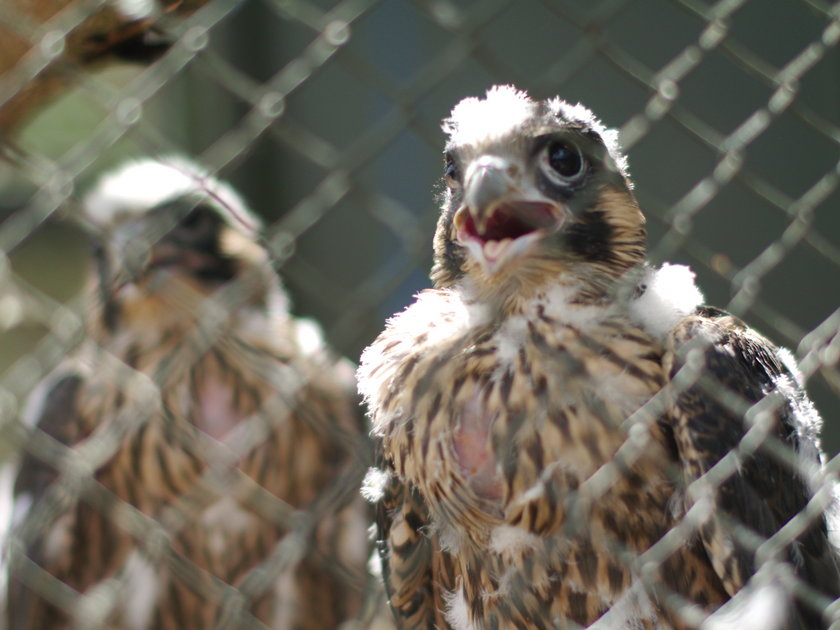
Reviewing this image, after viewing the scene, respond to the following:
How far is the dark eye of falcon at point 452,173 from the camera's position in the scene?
180cm

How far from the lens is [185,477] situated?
2627 mm

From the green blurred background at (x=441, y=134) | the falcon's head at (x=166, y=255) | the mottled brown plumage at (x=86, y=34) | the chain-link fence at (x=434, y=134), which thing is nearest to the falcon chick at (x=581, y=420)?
the mottled brown plumage at (x=86, y=34)

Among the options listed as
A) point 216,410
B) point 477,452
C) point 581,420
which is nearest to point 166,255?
point 216,410

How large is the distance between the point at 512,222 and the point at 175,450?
1.36 m

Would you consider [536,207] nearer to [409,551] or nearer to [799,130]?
[409,551]

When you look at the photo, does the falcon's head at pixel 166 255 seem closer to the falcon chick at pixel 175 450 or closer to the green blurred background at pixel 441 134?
the falcon chick at pixel 175 450

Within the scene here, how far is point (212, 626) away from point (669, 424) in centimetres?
156

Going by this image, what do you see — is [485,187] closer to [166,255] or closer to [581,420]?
[581,420]

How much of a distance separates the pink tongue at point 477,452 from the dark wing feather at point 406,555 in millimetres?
193

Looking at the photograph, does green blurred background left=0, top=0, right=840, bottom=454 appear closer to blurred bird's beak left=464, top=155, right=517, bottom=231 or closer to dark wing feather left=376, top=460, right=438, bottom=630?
dark wing feather left=376, top=460, right=438, bottom=630

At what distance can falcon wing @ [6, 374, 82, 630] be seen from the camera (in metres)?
2.61

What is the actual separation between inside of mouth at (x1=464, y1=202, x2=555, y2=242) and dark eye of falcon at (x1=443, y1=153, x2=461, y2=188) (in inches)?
6.9

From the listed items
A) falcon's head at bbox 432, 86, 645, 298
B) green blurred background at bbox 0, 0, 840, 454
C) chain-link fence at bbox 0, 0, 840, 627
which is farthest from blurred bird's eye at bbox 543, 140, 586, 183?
green blurred background at bbox 0, 0, 840, 454

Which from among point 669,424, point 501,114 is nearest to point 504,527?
point 669,424
